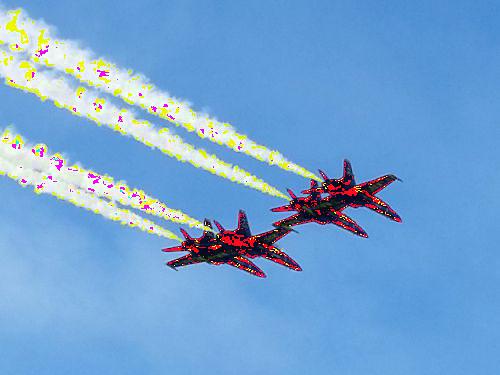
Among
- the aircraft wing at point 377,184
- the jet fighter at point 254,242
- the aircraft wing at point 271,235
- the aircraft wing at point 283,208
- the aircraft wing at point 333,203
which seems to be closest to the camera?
the jet fighter at point 254,242

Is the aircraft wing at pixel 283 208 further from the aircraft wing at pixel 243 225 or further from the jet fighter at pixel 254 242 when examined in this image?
the aircraft wing at pixel 243 225

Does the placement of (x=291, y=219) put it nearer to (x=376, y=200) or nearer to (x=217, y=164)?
(x=376, y=200)

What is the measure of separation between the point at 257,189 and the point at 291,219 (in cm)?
1584

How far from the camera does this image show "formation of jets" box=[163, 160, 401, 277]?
10575 centimetres

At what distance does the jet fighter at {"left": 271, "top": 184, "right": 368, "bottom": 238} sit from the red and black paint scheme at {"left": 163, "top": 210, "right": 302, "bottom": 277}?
2758mm

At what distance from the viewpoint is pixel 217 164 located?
94688mm

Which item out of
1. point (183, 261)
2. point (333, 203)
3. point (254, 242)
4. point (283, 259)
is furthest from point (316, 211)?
point (183, 261)

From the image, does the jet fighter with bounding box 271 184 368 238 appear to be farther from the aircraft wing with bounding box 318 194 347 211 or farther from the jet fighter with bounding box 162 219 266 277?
the jet fighter with bounding box 162 219 266 277

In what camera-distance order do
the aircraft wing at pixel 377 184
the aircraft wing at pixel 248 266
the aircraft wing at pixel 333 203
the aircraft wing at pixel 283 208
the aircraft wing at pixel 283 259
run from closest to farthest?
the aircraft wing at pixel 377 184 → the aircraft wing at pixel 333 203 → the aircraft wing at pixel 283 259 → the aircraft wing at pixel 248 266 → the aircraft wing at pixel 283 208

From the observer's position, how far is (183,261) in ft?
368

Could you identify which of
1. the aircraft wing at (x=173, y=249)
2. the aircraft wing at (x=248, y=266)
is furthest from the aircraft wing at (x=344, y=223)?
the aircraft wing at (x=173, y=249)

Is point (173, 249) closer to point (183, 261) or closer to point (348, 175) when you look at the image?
point (183, 261)

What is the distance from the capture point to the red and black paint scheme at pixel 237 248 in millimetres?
105312

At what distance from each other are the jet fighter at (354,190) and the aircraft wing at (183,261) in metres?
15.5
